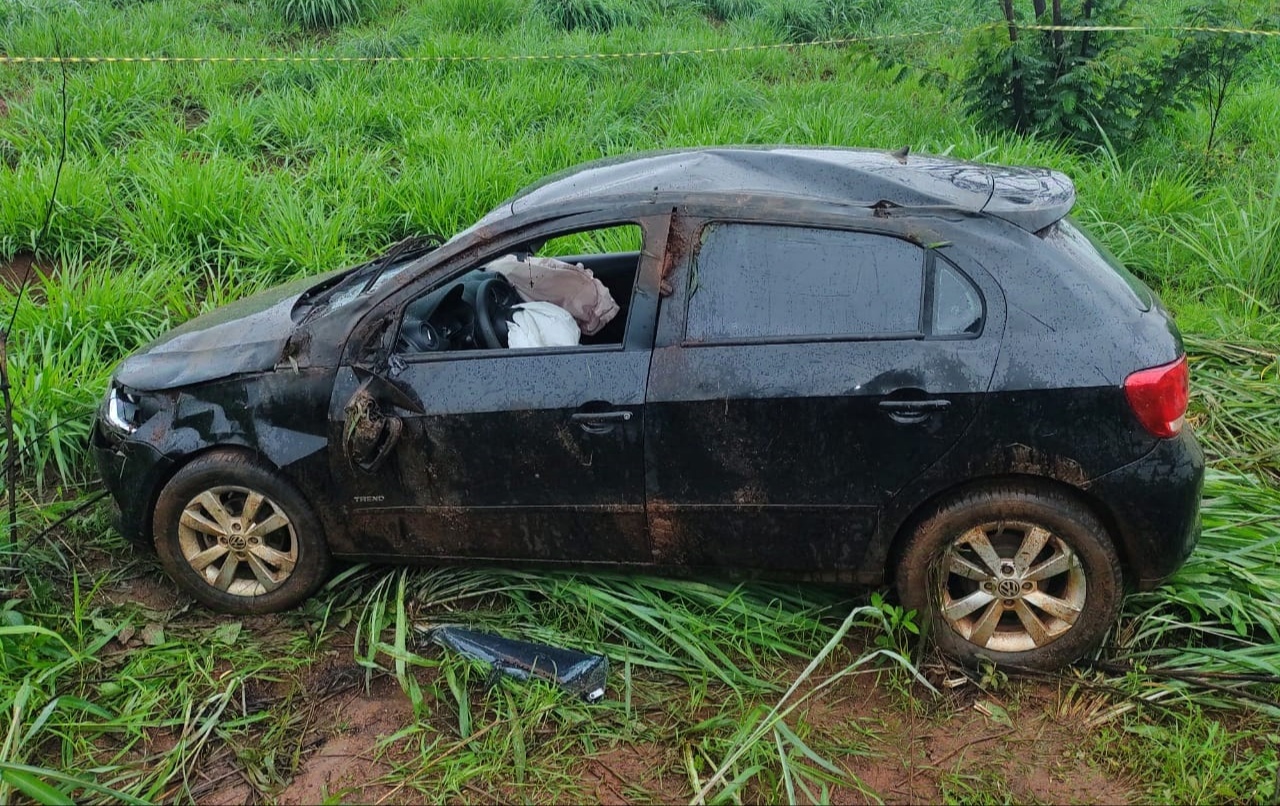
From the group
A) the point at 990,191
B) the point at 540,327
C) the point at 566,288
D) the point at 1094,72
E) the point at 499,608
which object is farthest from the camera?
the point at 1094,72

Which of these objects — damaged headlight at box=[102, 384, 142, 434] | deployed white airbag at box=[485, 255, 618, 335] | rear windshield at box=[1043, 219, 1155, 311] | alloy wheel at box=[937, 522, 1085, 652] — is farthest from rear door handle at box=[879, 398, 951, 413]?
damaged headlight at box=[102, 384, 142, 434]

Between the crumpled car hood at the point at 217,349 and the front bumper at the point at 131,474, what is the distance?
21cm

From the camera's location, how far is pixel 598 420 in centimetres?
334

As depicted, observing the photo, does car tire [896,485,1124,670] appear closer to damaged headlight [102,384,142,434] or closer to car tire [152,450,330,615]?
car tire [152,450,330,615]

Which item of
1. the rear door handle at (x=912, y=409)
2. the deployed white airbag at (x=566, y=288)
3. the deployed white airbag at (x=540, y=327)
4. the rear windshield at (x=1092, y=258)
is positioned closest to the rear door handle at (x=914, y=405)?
the rear door handle at (x=912, y=409)

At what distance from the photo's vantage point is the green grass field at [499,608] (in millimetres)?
3139

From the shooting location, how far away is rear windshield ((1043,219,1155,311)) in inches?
127

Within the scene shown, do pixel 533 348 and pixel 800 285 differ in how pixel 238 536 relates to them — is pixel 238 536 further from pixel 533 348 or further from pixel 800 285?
pixel 800 285

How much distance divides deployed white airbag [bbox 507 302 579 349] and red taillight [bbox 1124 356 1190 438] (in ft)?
5.76

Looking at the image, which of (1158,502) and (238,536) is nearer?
(1158,502)

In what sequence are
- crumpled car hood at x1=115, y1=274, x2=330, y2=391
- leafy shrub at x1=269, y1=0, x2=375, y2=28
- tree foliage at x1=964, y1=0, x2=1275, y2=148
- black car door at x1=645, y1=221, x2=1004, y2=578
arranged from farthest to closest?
leafy shrub at x1=269, y1=0, x2=375, y2=28, tree foliage at x1=964, y1=0, x2=1275, y2=148, crumpled car hood at x1=115, y1=274, x2=330, y2=391, black car door at x1=645, y1=221, x2=1004, y2=578

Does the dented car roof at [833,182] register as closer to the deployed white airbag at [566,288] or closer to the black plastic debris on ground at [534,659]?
the deployed white airbag at [566,288]

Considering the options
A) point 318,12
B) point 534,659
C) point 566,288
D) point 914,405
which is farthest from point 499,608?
point 318,12

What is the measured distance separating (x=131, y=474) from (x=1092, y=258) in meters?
3.30
